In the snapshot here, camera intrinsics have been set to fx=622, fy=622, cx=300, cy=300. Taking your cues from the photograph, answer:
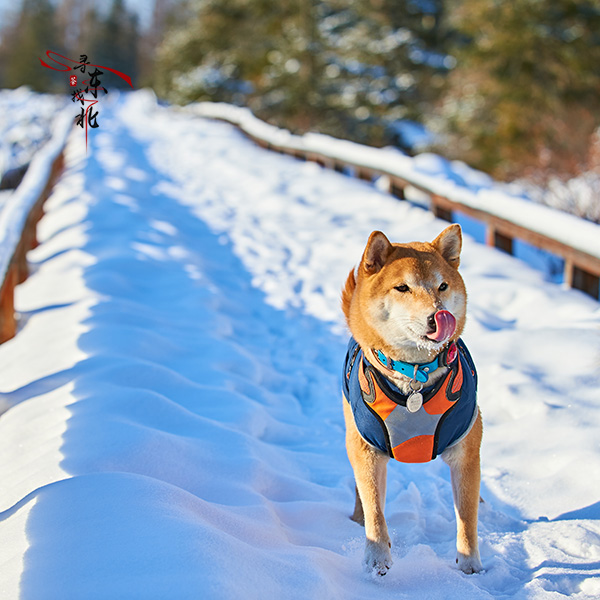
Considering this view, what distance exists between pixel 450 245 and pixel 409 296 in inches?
16.4

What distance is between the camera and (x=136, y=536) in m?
→ 2.28

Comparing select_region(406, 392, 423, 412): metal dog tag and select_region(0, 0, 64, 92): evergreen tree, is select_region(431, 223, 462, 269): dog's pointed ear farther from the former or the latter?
select_region(0, 0, 64, 92): evergreen tree

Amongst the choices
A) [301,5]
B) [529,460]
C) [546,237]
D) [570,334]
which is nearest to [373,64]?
[301,5]

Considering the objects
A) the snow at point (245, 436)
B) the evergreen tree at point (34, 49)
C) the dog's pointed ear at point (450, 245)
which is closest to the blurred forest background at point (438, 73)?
the snow at point (245, 436)

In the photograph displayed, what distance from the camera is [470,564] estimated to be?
8.72ft

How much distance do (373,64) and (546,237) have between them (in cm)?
1598

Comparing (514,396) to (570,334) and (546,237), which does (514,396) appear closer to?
(570,334)

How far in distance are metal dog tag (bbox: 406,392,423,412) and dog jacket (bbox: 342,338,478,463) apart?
0.01 meters

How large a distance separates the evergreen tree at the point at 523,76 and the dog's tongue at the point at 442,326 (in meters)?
12.8

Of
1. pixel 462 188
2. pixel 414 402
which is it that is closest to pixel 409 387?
pixel 414 402

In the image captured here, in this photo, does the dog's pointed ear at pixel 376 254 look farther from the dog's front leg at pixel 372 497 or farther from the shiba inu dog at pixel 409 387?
the dog's front leg at pixel 372 497

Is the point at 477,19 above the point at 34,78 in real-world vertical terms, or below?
above

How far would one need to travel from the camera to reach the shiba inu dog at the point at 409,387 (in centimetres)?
255

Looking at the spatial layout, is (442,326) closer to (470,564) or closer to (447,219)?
(470,564)
